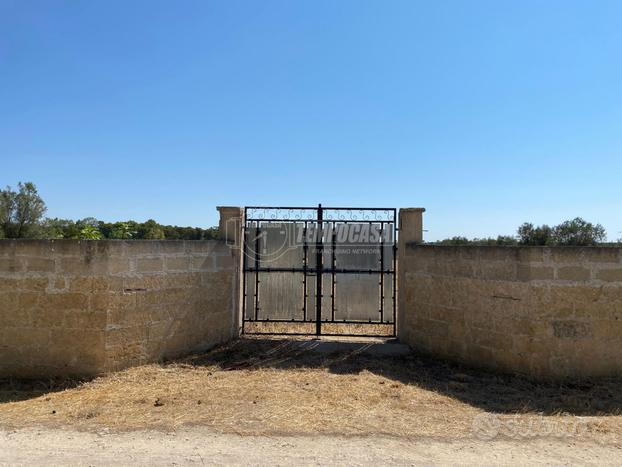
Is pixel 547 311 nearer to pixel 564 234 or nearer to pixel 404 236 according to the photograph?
pixel 404 236

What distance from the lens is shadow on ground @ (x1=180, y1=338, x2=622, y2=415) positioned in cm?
440

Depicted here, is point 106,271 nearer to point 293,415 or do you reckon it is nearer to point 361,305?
point 293,415

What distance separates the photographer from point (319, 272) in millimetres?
6836

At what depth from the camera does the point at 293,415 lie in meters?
4.03

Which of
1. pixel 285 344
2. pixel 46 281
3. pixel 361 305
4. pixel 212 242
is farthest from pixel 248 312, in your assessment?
pixel 46 281

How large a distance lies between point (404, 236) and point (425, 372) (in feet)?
6.95

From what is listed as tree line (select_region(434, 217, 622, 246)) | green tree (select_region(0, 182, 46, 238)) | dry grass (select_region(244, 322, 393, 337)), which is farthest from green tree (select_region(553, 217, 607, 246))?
green tree (select_region(0, 182, 46, 238))

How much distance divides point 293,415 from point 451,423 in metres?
1.49

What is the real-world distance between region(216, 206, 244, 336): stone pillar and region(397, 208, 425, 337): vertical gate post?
261cm

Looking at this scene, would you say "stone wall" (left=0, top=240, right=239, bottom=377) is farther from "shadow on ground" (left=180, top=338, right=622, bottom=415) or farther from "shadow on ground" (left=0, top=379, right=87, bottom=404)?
"shadow on ground" (left=180, top=338, right=622, bottom=415)
